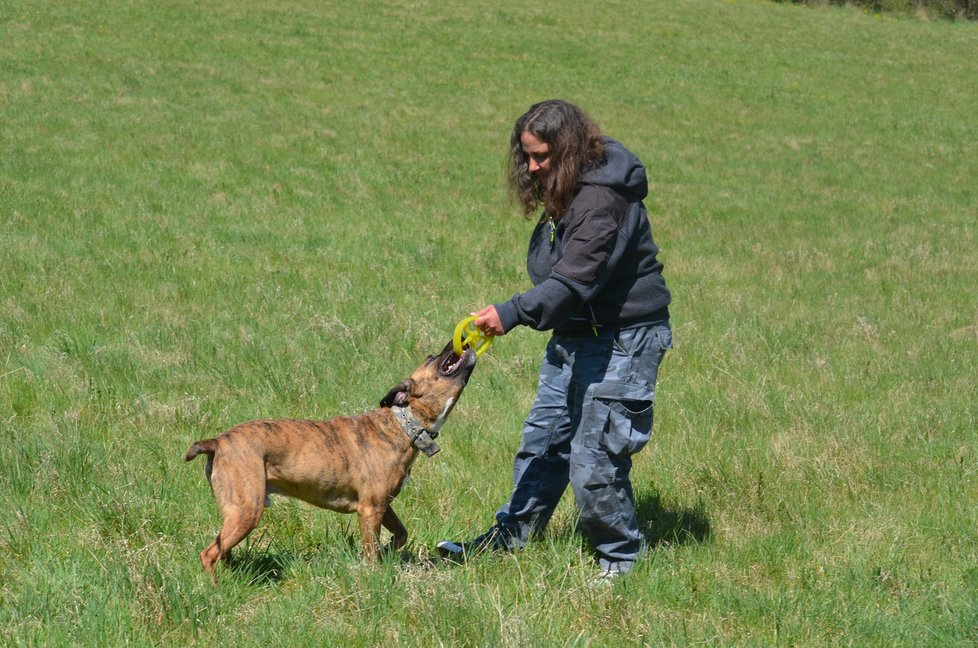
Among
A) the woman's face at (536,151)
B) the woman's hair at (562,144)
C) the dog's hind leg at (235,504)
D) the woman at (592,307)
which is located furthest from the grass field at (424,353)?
the woman's face at (536,151)

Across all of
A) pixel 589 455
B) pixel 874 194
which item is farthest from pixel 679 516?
pixel 874 194

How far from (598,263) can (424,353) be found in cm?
407

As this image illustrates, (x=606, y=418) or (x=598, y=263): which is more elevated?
(x=598, y=263)

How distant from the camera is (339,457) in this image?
190 inches

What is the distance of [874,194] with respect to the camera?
1962 cm

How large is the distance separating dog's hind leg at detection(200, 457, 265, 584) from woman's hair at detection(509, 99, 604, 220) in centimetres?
192

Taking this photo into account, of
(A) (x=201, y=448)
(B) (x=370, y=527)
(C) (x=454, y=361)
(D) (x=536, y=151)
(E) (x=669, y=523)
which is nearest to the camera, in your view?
(A) (x=201, y=448)

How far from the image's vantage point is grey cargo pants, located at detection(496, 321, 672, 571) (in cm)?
500

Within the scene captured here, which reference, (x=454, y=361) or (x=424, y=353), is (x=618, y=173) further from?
(x=424, y=353)

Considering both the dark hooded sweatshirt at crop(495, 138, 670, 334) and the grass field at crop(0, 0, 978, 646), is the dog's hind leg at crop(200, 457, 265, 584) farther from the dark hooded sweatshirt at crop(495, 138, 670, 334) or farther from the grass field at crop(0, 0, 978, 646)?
the dark hooded sweatshirt at crop(495, 138, 670, 334)

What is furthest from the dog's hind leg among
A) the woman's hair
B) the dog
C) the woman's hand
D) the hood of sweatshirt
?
the hood of sweatshirt

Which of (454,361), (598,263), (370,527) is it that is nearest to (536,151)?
(598,263)

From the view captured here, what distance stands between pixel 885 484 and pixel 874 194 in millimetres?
14702

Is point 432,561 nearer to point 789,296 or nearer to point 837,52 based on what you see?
point 789,296
